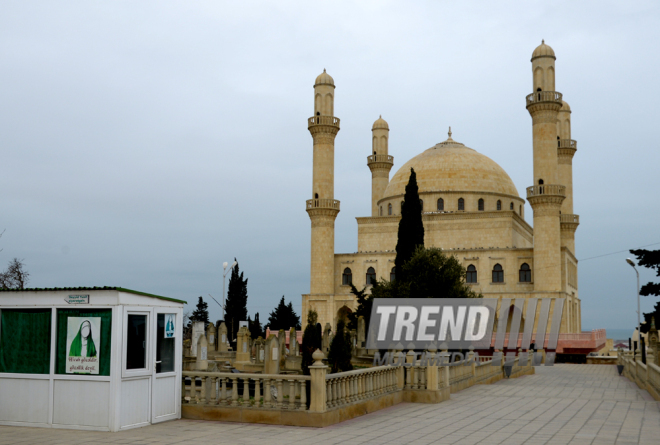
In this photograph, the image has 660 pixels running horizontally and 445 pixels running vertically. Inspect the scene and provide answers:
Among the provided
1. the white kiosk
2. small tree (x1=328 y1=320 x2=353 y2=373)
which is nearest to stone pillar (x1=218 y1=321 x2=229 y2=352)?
small tree (x1=328 y1=320 x2=353 y2=373)

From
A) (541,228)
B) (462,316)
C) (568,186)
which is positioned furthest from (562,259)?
(462,316)

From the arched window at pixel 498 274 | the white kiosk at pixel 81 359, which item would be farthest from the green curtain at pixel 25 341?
the arched window at pixel 498 274

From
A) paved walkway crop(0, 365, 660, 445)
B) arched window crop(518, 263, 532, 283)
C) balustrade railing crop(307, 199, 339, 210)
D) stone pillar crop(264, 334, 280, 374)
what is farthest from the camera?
balustrade railing crop(307, 199, 339, 210)

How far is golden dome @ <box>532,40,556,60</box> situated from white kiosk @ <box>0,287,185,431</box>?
40.1m

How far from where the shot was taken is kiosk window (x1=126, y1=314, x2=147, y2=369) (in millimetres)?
10258

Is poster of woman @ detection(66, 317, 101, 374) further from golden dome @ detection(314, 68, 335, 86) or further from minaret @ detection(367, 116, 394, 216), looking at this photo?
minaret @ detection(367, 116, 394, 216)

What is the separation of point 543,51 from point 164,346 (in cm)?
4035

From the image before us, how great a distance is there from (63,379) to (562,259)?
41.3 metres

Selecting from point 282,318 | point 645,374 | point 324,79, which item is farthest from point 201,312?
point 645,374

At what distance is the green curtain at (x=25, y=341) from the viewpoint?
10391 millimetres

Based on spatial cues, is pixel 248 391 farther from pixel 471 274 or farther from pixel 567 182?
pixel 567 182

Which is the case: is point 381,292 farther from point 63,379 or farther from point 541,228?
point 63,379

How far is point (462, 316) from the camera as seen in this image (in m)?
31.7

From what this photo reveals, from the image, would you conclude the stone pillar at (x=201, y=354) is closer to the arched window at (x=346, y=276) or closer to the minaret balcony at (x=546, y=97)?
the arched window at (x=346, y=276)
